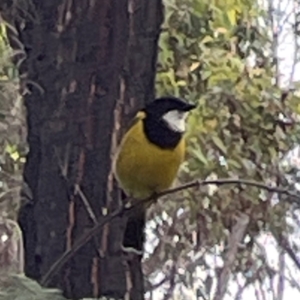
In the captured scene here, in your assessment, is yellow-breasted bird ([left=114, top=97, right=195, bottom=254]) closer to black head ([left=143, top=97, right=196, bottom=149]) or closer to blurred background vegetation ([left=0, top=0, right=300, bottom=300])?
black head ([left=143, top=97, right=196, bottom=149])

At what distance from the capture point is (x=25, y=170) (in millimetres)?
1970

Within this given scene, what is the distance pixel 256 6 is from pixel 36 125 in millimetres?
1509

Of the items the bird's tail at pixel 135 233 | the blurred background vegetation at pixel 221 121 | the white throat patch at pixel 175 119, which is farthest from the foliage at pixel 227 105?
the bird's tail at pixel 135 233

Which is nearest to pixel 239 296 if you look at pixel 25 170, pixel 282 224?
pixel 282 224

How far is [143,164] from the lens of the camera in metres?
2.02

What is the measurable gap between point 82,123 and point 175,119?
282 mm

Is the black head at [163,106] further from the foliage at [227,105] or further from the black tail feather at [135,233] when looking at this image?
the foliage at [227,105]

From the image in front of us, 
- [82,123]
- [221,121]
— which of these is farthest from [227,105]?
[82,123]

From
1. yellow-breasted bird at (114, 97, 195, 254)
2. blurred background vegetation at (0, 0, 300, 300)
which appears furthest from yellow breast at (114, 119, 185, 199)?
blurred background vegetation at (0, 0, 300, 300)

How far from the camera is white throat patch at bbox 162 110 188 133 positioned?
2.06 m

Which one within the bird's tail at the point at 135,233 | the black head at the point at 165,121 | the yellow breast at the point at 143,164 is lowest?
the bird's tail at the point at 135,233

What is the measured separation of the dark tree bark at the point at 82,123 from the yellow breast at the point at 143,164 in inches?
1.7

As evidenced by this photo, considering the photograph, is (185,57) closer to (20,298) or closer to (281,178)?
(281,178)

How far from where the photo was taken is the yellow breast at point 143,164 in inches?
76.8
